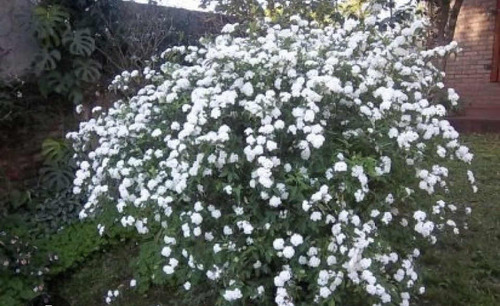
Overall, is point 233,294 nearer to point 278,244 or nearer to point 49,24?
point 278,244

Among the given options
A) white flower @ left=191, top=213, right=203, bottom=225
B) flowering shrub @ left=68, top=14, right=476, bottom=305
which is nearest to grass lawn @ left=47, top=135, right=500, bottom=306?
flowering shrub @ left=68, top=14, right=476, bottom=305

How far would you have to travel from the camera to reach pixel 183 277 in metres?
2.99

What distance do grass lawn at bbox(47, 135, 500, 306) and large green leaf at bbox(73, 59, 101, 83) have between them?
179cm

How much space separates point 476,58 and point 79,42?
6423mm

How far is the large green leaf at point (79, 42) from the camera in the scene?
530 centimetres

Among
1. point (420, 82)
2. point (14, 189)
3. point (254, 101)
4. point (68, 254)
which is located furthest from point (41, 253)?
point (420, 82)

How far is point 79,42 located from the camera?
532cm

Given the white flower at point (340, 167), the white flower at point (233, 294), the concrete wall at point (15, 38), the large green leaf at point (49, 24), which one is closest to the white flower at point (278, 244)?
the white flower at point (233, 294)

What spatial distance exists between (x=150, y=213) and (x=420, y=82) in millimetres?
1672

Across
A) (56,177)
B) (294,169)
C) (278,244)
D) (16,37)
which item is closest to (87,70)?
(16,37)

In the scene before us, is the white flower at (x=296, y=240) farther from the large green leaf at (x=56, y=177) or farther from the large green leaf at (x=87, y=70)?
the large green leaf at (x=87, y=70)

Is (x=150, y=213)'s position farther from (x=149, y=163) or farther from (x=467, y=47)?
(x=467, y=47)

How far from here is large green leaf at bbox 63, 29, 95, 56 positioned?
5301 mm

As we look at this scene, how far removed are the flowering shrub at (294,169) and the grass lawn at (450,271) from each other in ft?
2.25
